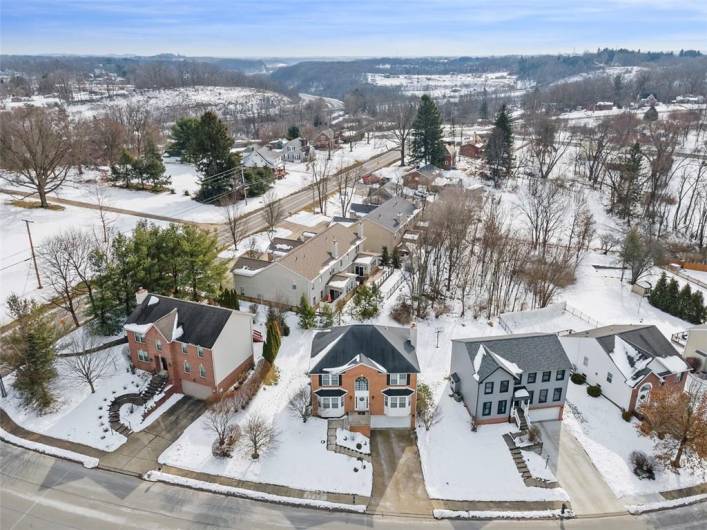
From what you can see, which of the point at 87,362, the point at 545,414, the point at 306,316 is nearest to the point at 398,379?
the point at 545,414

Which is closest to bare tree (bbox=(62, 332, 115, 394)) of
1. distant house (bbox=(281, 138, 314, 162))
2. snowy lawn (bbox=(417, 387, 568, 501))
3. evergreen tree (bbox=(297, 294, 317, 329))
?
evergreen tree (bbox=(297, 294, 317, 329))

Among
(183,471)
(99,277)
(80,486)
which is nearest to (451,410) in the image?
(183,471)

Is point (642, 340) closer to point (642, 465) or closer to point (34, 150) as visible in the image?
point (642, 465)

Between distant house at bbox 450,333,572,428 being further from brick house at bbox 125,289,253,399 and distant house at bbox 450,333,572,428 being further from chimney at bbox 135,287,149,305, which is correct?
chimney at bbox 135,287,149,305

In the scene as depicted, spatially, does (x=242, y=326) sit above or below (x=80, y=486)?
above

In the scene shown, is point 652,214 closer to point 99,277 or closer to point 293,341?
point 293,341
